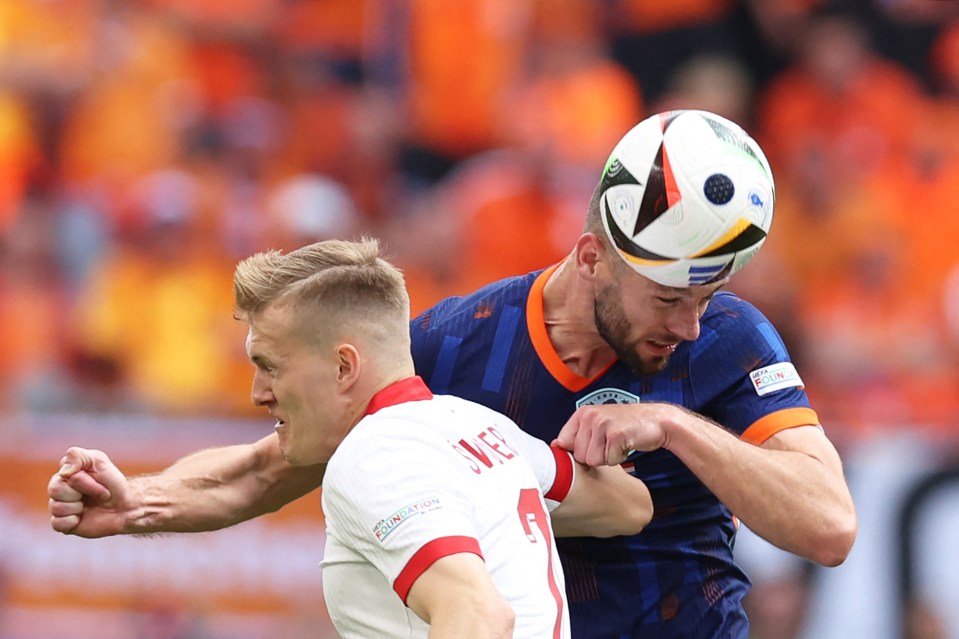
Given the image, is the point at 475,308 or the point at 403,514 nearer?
the point at 403,514

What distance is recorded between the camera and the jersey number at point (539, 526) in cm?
327

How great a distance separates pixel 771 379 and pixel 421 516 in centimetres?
153

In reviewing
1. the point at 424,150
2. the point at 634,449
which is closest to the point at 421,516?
the point at 634,449

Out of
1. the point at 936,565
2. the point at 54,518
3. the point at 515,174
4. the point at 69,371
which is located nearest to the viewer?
the point at 54,518

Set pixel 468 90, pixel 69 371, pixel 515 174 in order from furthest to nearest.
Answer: pixel 468 90 → pixel 515 174 → pixel 69 371

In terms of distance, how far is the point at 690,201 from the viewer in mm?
3756

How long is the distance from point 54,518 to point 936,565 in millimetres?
5447

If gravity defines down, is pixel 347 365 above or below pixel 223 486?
above

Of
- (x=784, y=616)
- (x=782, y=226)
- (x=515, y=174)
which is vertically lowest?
(x=784, y=616)

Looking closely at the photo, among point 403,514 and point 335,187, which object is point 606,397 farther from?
point 335,187

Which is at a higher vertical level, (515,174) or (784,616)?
(515,174)

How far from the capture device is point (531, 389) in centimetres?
424

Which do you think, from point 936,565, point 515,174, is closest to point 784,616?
point 936,565

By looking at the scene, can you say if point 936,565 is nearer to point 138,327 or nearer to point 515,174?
point 515,174
